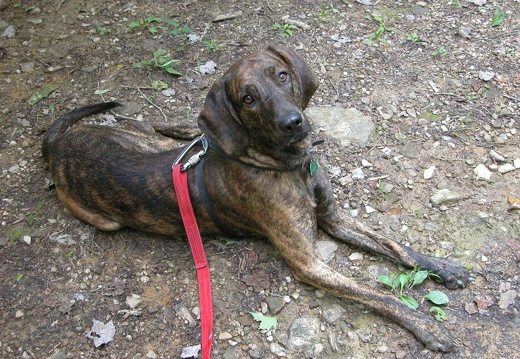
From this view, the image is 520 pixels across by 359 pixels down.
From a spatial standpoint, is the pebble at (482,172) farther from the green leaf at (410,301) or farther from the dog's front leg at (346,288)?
the dog's front leg at (346,288)

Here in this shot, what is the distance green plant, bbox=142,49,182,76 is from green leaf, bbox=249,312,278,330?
2.96 metres

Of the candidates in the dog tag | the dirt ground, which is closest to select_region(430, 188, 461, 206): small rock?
the dirt ground

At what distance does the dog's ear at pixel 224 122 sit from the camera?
391cm

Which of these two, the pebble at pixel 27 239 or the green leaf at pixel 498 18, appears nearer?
the pebble at pixel 27 239

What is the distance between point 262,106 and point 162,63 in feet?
9.19

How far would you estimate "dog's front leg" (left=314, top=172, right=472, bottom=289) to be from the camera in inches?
168

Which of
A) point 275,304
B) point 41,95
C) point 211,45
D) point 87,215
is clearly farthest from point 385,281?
point 41,95

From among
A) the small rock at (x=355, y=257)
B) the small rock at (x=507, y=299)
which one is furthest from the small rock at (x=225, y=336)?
the small rock at (x=507, y=299)

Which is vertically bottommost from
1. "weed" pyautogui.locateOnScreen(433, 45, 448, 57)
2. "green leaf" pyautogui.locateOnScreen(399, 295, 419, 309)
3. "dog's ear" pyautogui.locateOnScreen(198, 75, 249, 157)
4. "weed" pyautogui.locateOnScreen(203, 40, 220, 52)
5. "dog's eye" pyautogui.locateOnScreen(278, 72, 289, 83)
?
"green leaf" pyautogui.locateOnScreen(399, 295, 419, 309)

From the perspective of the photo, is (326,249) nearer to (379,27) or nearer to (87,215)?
(87,215)

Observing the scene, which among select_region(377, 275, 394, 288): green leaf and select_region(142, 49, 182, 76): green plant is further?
select_region(142, 49, 182, 76): green plant

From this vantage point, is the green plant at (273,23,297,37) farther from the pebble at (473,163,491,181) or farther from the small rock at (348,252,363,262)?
the small rock at (348,252,363,262)

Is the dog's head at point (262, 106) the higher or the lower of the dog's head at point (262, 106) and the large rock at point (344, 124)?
the higher

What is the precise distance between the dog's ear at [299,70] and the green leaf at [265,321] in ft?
5.10
